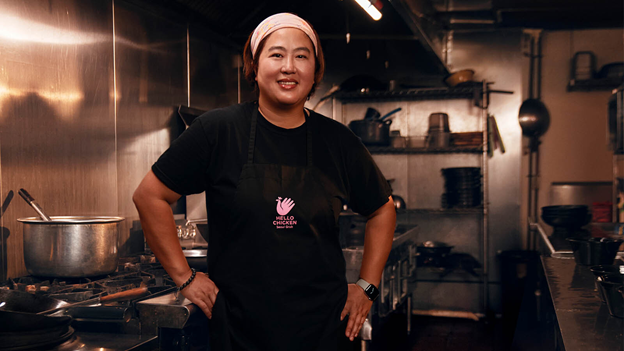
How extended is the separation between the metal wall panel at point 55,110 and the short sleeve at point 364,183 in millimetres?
1501

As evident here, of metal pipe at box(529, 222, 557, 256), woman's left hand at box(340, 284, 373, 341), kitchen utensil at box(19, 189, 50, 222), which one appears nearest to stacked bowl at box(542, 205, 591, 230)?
metal pipe at box(529, 222, 557, 256)

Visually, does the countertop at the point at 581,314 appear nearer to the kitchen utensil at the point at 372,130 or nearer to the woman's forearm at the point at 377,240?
the woman's forearm at the point at 377,240

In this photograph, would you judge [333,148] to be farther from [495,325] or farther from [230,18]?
[495,325]

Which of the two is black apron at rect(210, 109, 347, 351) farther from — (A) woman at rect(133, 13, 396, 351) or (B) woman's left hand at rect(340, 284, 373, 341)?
(B) woman's left hand at rect(340, 284, 373, 341)

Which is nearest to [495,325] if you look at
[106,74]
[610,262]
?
[610,262]

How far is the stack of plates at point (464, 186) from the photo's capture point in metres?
4.96

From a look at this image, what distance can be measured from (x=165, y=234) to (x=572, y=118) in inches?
199

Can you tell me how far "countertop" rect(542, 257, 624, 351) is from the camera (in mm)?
1245

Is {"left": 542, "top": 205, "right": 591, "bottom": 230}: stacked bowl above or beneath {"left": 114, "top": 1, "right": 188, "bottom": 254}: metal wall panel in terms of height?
beneath

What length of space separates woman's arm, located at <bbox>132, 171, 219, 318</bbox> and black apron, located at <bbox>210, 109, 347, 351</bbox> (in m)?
0.03

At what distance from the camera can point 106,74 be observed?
2883 mm

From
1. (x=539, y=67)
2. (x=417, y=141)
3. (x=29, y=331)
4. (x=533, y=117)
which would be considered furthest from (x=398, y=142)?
(x=29, y=331)

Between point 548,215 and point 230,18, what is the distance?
2593mm

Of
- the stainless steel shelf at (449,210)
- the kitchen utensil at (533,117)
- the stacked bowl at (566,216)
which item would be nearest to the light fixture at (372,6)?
the stacked bowl at (566,216)
